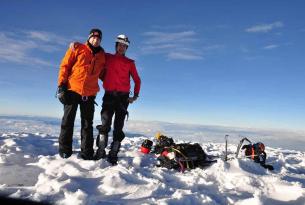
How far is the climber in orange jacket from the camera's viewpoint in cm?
775

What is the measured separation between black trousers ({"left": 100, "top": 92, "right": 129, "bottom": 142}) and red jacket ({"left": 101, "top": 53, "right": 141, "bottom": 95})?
0.16 metres

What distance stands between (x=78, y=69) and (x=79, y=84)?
0.33 m

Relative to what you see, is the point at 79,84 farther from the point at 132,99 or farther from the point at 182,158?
the point at 182,158

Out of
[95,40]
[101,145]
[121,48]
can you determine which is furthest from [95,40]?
[101,145]

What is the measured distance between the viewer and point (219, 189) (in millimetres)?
5660

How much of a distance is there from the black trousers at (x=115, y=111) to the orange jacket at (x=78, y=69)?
52 centimetres

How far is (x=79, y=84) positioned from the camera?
25.6 ft

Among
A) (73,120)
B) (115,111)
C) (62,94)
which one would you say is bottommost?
(73,120)

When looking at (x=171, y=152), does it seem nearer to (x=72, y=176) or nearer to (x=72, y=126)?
(x=72, y=126)

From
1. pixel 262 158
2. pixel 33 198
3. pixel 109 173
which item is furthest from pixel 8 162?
pixel 262 158

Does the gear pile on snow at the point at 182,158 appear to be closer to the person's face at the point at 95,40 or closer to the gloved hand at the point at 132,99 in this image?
the gloved hand at the point at 132,99

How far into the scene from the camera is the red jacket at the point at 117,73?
27.0 ft

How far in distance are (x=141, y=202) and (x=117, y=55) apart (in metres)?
4.64

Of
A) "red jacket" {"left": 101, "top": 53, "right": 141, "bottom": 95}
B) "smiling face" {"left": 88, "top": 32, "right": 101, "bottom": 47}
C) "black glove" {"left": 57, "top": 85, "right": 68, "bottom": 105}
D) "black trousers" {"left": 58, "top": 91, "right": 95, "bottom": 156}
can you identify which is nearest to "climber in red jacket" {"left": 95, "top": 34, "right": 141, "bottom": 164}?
"red jacket" {"left": 101, "top": 53, "right": 141, "bottom": 95}
